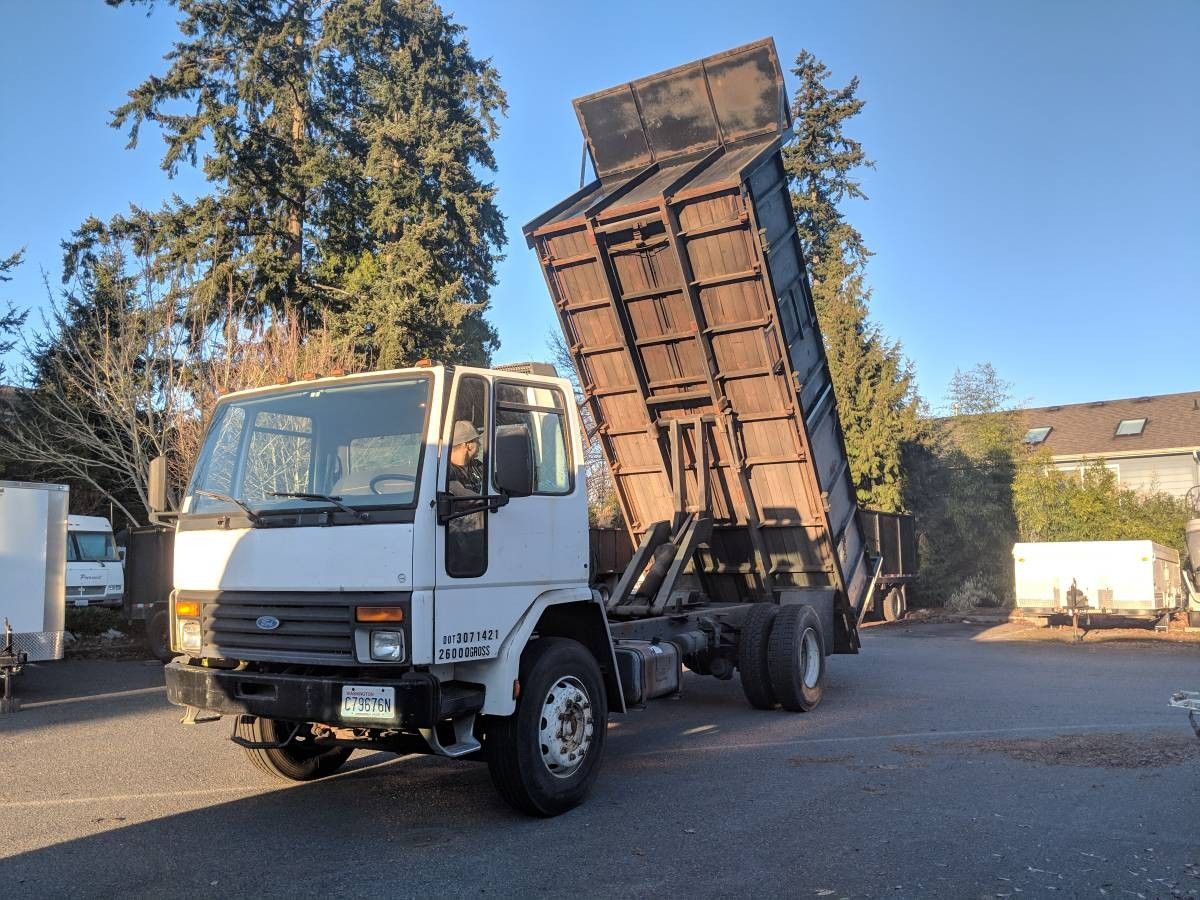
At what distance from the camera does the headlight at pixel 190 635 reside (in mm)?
5871

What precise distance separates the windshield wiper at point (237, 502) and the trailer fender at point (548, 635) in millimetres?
1406

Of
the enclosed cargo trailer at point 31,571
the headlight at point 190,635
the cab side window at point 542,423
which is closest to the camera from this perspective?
the headlight at point 190,635

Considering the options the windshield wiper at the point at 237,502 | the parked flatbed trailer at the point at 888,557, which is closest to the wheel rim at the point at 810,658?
the parked flatbed trailer at the point at 888,557

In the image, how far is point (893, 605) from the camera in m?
11.8

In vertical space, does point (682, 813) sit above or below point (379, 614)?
below

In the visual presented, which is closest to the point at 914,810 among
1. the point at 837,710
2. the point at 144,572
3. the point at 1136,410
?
the point at 837,710

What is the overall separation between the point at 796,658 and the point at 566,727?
148 inches

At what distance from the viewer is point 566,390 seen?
6547 mm

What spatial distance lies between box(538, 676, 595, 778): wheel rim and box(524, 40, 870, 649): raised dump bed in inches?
152

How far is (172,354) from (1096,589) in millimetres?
17896

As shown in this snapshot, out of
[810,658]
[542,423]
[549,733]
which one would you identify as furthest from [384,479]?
[810,658]

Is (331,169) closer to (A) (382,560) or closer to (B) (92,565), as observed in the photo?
(B) (92,565)

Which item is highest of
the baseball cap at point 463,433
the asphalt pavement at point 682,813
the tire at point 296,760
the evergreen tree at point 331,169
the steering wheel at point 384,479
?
the evergreen tree at point 331,169

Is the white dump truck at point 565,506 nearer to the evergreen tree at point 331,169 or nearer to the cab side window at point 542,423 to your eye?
the cab side window at point 542,423
